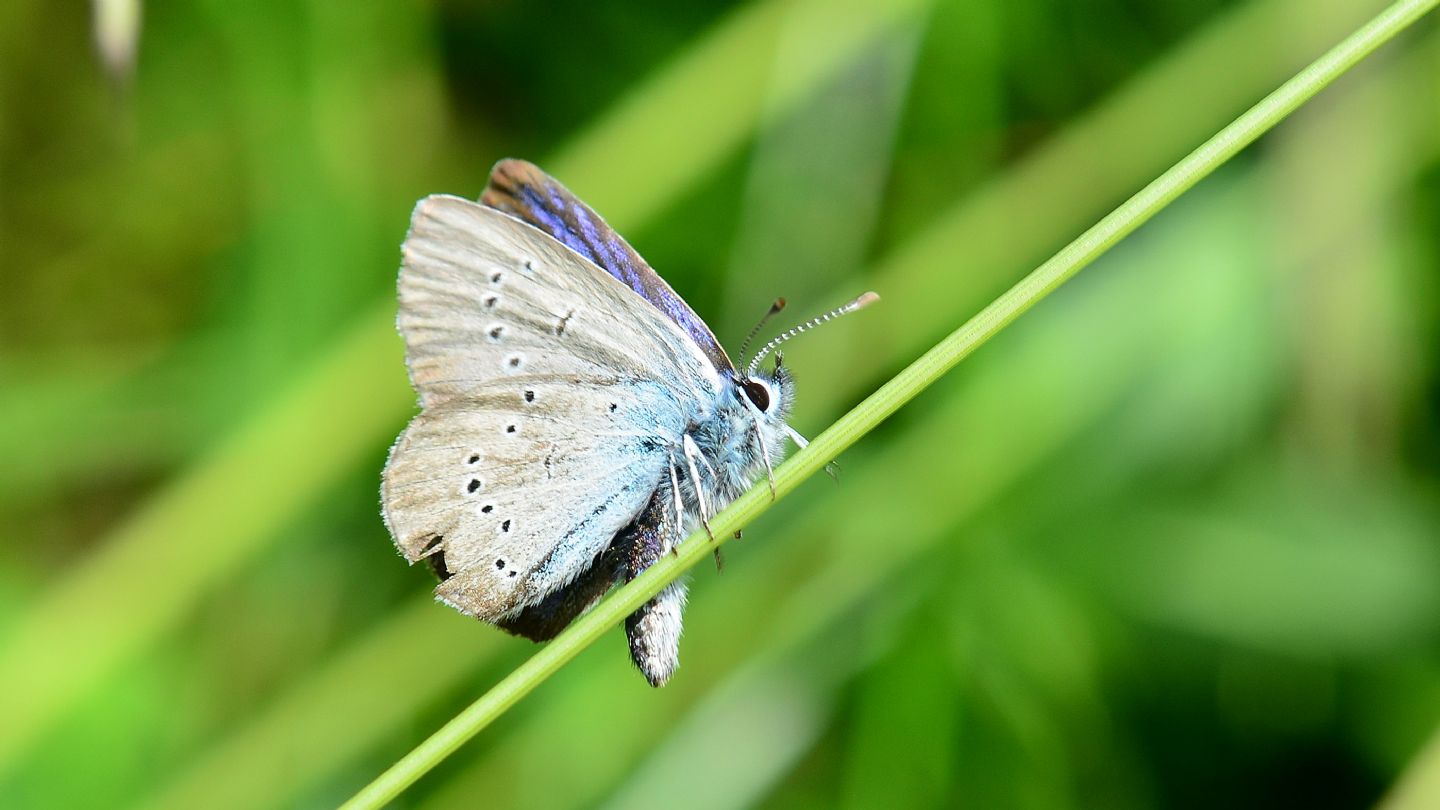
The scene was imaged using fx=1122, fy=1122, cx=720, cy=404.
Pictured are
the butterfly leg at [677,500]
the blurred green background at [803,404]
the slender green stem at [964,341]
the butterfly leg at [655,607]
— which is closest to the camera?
the slender green stem at [964,341]

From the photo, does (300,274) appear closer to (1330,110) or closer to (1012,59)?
(1012,59)

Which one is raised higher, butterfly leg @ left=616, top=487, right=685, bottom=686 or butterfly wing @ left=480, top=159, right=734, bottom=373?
butterfly wing @ left=480, top=159, right=734, bottom=373

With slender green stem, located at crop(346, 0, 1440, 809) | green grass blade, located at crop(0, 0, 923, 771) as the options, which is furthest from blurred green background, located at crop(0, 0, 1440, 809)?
slender green stem, located at crop(346, 0, 1440, 809)

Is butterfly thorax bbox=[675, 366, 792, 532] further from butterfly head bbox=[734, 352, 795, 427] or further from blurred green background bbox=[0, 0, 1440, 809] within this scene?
blurred green background bbox=[0, 0, 1440, 809]

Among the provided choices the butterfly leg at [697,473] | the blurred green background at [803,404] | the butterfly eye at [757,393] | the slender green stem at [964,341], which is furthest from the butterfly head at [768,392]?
the blurred green background at [803,404]

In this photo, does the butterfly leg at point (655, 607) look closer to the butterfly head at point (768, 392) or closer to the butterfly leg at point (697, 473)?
the butterfly leg at point (697, 473)

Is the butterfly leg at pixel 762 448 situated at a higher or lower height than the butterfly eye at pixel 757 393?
lower

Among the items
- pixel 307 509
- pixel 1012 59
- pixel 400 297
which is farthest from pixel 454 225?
pixel 1012 59
